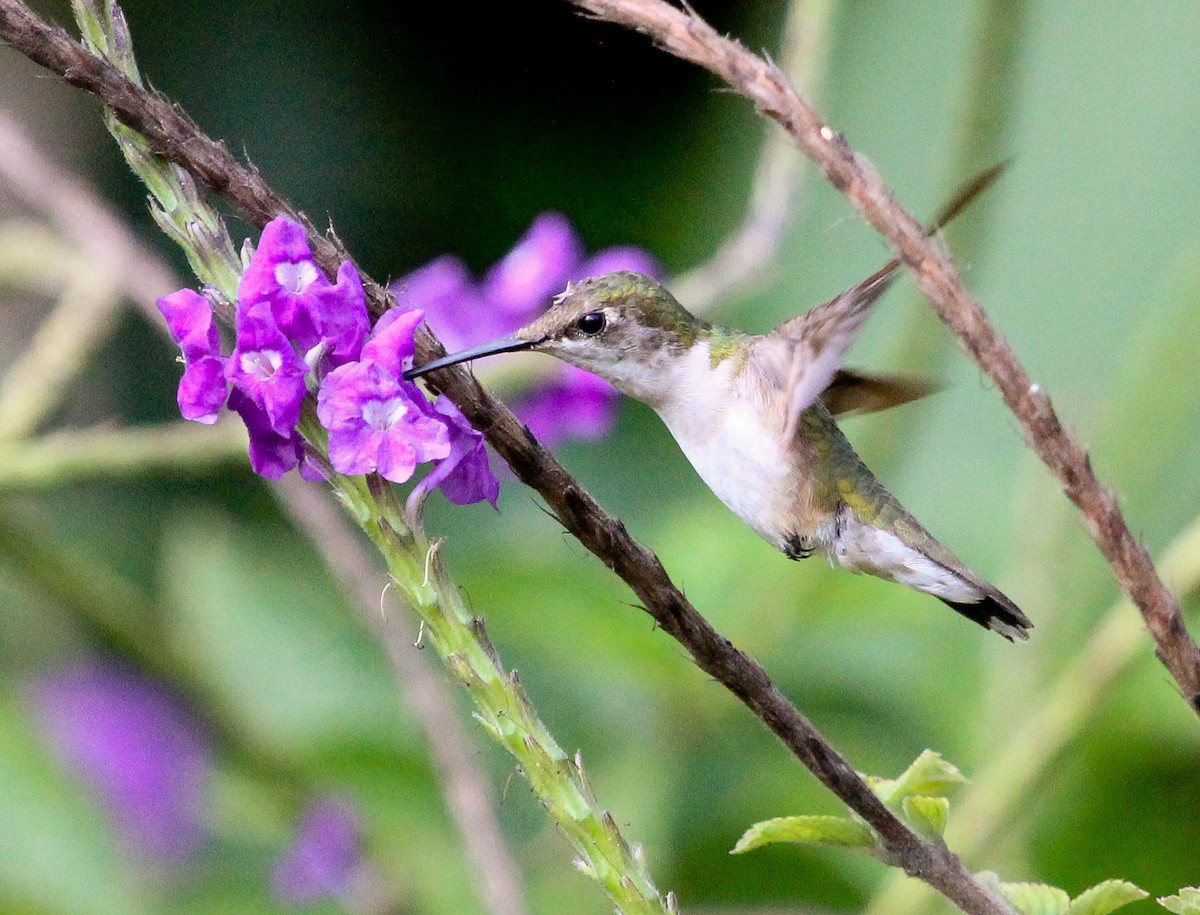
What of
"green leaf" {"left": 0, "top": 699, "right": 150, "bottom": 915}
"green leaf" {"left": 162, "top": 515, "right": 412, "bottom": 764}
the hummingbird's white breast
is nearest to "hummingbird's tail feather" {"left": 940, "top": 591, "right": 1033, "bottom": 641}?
the hummingbird's white breast

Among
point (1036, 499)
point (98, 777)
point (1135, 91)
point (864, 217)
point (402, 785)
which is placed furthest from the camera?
point (1135, 91)

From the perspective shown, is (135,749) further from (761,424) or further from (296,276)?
(296,276)

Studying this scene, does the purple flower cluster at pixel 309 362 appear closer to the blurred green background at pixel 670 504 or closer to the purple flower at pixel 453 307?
the blurred green background at pixel 670 504

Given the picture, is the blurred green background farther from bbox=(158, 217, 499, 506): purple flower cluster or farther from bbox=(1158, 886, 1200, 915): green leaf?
bbox=(1158, 886, 1200, 915): green leaf

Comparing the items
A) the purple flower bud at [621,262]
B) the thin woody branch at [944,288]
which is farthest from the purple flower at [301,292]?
the purple flower bud at [621,262]

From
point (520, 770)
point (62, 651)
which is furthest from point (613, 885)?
point (62, 651)

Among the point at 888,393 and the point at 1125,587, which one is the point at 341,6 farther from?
the point at 1125,587
